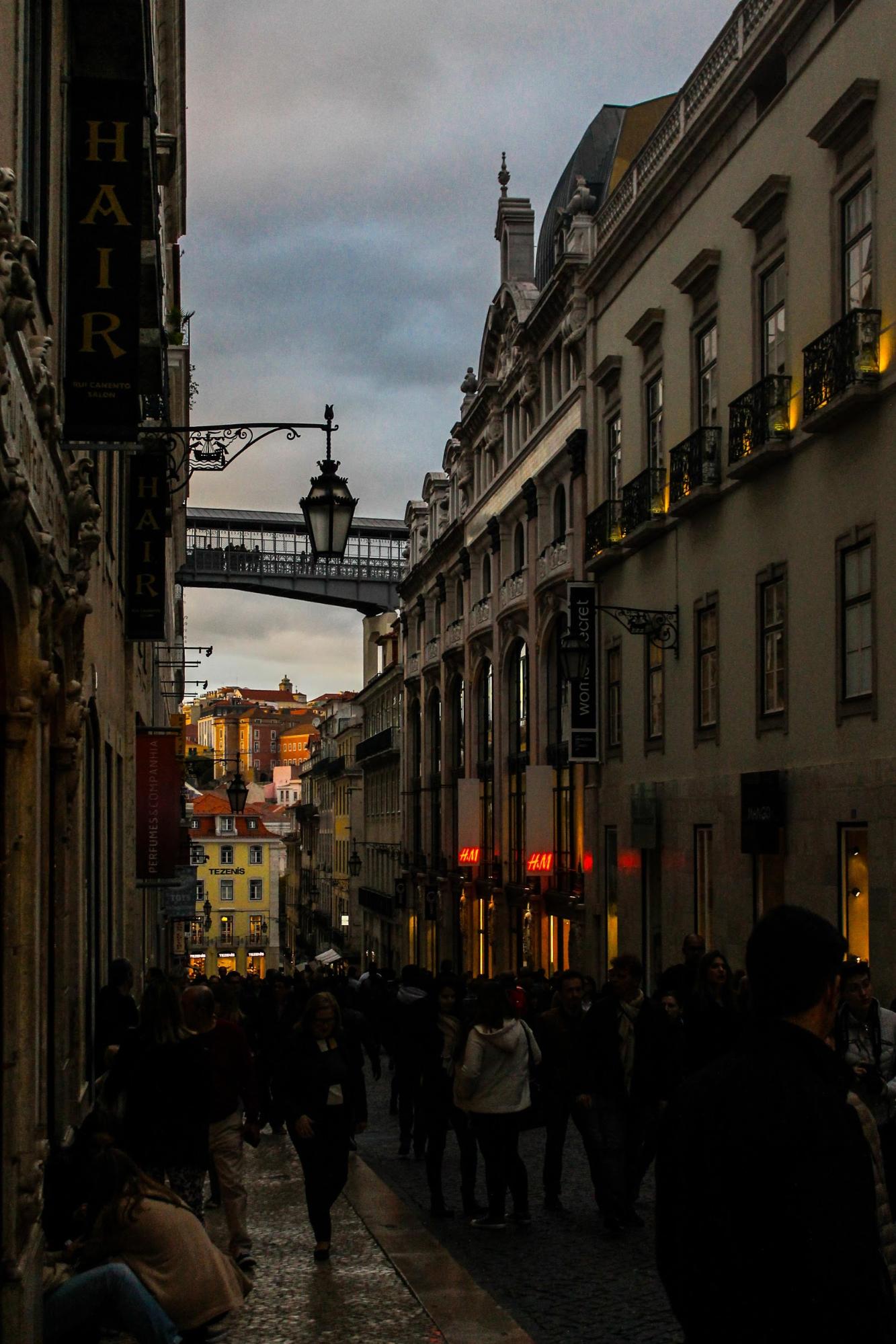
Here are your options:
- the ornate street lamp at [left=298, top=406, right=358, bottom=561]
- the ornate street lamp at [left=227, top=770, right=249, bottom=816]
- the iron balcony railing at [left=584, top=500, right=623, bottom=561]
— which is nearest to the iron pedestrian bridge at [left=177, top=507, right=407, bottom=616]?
the ornate street lamp at [left=227, top=770, right=249, bottom=816]

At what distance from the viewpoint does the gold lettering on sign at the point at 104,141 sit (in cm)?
866

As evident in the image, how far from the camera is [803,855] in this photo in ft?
68.2

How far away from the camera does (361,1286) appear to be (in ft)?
31.3

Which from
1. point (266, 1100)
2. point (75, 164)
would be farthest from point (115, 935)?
point (75, 164)

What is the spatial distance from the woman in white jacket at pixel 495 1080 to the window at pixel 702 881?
45.5 feet

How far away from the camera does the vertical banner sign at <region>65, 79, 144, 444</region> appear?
27.3ft

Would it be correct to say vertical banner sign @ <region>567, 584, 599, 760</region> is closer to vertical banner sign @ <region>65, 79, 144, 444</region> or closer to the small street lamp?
vertical banner sign @ <region>65, 79, 144, 444</region>

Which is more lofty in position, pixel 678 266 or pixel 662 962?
pixel 678 266

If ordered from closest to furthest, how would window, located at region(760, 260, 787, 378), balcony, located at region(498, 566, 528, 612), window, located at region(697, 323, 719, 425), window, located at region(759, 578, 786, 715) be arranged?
window, located at region(760, 260, 787, 378) < window, located at region(759, 578, 786, 715) < window, located at region(697, 323, 719, 425) < balcony, located at region(498, 566, 528, 612)

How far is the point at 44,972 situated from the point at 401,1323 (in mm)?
2522

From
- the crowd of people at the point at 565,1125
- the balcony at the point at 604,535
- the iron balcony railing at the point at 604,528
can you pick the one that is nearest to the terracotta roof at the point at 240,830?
the iron balcony railing at the point at 604,528

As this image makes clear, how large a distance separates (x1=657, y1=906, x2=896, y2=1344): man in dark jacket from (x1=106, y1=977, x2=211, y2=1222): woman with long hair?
5.57 meters

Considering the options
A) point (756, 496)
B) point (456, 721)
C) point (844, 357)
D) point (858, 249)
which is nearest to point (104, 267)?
point (844, 357)

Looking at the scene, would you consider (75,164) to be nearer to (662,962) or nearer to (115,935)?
(115,935)
